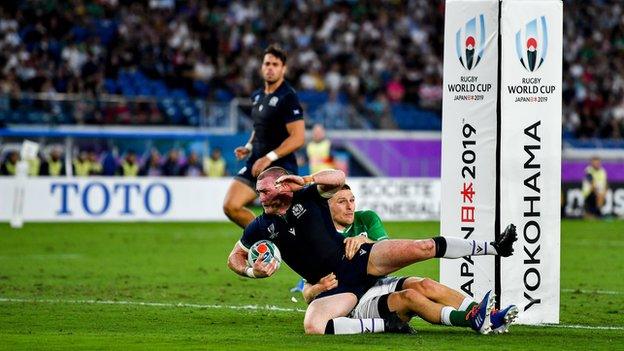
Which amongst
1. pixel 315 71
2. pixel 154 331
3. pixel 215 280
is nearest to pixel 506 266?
pixel 154 331

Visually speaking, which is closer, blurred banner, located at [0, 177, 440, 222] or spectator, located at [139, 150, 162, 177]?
blurred banner, located at [0, 177, 440, 222]

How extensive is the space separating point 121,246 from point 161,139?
11.1 meters

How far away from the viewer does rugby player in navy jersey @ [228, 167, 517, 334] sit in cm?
962

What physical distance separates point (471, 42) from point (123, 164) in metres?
22.0

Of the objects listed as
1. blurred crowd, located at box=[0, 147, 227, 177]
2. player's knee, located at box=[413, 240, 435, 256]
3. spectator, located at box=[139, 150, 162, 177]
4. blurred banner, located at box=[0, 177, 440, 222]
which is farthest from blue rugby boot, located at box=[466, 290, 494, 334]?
spectator, located at box=[139, 150, 162, 177]

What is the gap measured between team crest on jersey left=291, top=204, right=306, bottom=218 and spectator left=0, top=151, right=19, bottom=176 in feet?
70.2

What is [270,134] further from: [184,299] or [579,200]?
[579,200]

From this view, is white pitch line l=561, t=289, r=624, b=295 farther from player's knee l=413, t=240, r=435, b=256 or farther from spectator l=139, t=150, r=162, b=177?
spectator l=139, t=150, r=162, b=177

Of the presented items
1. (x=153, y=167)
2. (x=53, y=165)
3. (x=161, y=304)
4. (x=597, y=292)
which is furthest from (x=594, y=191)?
(x=161, y=304)

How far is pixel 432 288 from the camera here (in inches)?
380

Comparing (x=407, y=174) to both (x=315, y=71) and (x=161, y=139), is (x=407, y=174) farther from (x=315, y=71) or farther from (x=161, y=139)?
(x=161, y=139)

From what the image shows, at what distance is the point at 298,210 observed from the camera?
983 centimetres

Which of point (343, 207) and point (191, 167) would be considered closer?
point (343, 207)

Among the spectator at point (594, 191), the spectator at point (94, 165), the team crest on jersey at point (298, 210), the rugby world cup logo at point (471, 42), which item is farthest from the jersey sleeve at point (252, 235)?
the spectator at point (594, 191)
